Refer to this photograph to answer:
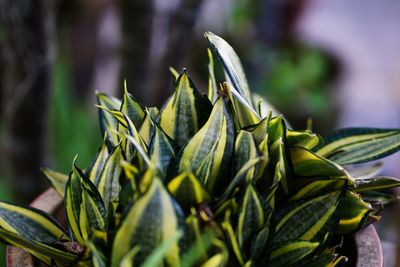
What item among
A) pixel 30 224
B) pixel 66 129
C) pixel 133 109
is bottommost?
pixel 66 129

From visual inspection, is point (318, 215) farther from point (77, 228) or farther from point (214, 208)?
point (77, 228)

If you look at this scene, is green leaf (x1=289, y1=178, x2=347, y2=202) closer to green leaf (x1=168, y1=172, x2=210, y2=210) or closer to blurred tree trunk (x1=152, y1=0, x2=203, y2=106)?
green leaf (x1=168, y1=172, x2=210, y2=210)

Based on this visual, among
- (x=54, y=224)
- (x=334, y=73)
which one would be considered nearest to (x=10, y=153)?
(x=54, y=224)

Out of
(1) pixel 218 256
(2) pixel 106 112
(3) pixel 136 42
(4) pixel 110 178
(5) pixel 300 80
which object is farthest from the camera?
(5) pixel 300 80

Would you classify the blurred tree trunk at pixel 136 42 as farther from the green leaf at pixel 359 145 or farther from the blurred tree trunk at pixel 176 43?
the green leaf at pixel 359 145

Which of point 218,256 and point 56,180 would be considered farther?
point 56,180

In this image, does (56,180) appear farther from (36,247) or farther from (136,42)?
(136,42)

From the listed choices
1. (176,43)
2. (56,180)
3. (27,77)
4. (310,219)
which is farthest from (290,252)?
(176,43)
